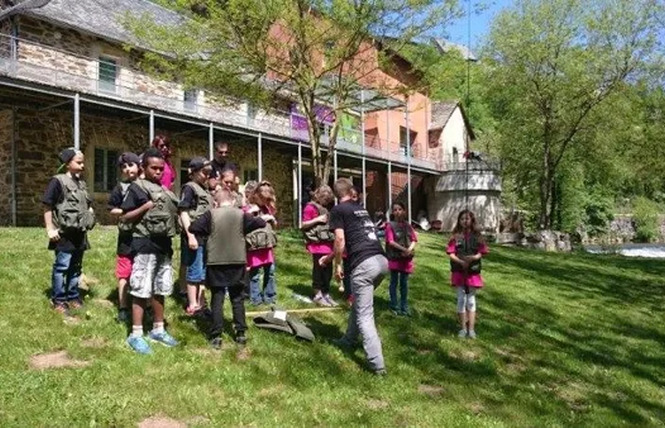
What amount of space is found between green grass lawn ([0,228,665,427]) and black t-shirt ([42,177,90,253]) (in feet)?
2.33

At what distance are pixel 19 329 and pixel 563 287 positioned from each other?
10.9 metres

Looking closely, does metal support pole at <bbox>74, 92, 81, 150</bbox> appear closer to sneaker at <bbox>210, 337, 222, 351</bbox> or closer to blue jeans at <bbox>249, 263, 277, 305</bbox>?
blue jeans at <bbox>249, 263, 277, 305</bbox>

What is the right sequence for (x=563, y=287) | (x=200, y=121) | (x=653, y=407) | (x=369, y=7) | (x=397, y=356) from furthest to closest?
(x=200, y=121) < (x=369, y=7) < (x=563, y=287) < (x=397, y=356) < (x=653, y=407)

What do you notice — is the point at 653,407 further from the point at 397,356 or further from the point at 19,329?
the point at 19,329

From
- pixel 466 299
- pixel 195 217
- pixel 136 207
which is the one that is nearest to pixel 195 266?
pixel 195 217

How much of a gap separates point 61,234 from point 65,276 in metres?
0.53

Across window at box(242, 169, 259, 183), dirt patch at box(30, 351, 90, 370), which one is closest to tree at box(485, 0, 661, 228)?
window at box(242, 169, 259, 183)

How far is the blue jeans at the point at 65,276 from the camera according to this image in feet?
19.0

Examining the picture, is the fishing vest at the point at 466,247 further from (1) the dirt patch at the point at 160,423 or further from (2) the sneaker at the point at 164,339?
(1) the dirt patch at the point at 160,423

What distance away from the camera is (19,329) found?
546 centimetres

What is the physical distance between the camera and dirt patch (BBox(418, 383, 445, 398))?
205 inches

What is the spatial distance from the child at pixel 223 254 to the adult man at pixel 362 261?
818mm

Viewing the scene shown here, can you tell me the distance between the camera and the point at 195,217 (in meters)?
6.17

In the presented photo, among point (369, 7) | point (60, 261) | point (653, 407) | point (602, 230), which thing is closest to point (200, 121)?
point (369, 7)
